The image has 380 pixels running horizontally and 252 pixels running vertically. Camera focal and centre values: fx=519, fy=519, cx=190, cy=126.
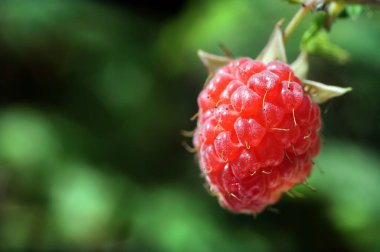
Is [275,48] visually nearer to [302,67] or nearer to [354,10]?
[302,67]

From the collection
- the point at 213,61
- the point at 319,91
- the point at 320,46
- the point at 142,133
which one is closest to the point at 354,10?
the point at 320,46

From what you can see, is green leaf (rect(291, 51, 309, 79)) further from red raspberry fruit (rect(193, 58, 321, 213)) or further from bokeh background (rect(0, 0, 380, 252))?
bokeh background (rect(0, 0, 380, 252))

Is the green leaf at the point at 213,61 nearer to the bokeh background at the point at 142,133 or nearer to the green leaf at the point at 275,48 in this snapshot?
the green leaf at the point at 275,48

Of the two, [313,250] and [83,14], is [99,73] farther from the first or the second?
[313,250]

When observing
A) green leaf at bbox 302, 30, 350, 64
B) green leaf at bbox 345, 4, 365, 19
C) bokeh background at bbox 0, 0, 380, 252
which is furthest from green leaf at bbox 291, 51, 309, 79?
bokeh background at bbox 0, 0, 380, 252

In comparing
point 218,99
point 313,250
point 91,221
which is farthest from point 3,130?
point 218,99

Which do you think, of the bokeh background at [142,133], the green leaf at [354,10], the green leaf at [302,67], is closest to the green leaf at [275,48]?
the green leaf at [302,67]

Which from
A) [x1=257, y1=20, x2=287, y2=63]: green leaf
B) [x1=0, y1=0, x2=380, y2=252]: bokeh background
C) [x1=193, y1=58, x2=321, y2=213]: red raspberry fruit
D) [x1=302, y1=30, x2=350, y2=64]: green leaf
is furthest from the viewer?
[x1=0, y1=0, x2=380, y2=252]: bokeh background
